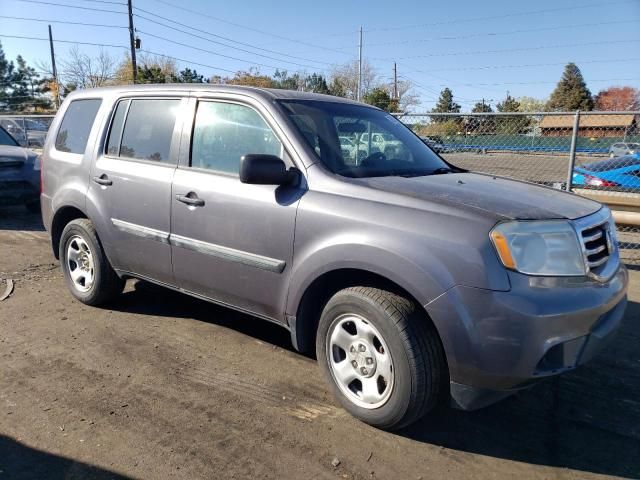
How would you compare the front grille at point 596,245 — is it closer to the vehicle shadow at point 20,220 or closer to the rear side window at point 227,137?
the rear side window at point 227,137

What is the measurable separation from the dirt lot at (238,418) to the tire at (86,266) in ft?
1.19

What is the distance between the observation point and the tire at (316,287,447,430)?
269 centimetres

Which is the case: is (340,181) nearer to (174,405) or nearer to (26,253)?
(174,405)

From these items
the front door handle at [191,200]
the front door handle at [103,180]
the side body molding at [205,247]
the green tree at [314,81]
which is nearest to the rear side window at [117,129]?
the front door handle at [103,180]

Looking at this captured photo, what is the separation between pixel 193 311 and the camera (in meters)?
4.77

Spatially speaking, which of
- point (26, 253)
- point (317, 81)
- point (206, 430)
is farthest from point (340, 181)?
point (317, 81)

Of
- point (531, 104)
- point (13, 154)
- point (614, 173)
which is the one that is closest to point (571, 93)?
point (531, 104)

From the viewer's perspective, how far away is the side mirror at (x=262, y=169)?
302cm

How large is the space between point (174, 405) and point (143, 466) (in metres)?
0.59

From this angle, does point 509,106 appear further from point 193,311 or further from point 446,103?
point 193,311

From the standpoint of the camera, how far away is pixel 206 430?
2893mm

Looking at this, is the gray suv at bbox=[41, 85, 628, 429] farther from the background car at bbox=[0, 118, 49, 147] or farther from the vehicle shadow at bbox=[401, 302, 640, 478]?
the background car at bbox=[0, 118, 49, 147]

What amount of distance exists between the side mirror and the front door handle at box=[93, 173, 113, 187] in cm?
177

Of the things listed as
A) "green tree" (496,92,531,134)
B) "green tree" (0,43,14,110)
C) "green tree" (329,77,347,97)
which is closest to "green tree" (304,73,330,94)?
"green tree" (329,77,347,97)
